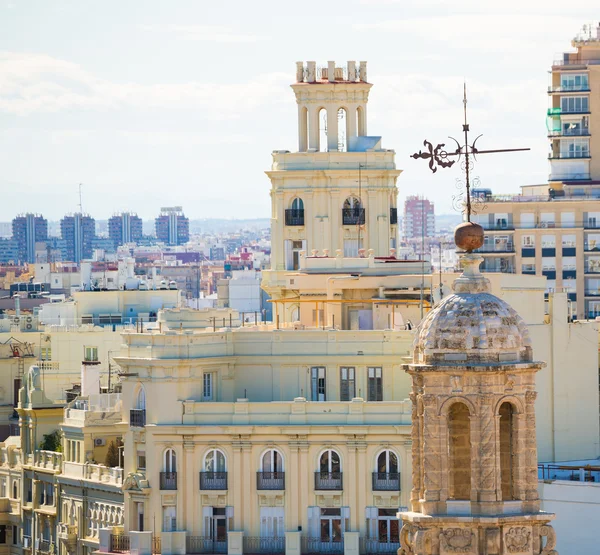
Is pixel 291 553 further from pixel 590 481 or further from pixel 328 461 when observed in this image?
pixel 590 481

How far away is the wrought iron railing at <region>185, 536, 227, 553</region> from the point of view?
99.1m

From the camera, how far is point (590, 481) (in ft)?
319

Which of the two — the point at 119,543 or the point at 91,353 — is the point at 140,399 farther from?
the point at 91,353

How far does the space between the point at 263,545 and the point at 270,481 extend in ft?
7.31

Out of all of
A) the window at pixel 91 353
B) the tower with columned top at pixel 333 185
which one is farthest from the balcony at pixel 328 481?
the window at pixel 91 353

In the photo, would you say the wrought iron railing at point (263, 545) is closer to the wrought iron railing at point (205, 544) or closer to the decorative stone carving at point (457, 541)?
the wrought iron railing at point (205, 544)

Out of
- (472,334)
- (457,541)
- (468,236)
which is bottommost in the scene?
(457,541)

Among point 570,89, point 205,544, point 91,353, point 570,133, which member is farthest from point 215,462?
point 570,133

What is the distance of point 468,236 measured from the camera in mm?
51594

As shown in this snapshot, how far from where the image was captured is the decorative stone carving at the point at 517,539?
49875mm

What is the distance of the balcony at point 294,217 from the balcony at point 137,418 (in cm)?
2517

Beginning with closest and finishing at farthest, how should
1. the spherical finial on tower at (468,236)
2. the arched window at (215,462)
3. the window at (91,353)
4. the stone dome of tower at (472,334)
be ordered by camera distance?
1. the stone dome of tower at (472,334)
2. the spherical finial on tower at (468,236)
3. the arched window at (215,462)
4. the window at (91,353)

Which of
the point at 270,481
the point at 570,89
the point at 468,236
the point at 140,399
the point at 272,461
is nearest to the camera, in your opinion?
the point at 468,236

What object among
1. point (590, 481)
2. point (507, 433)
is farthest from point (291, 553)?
point (507, 433)
